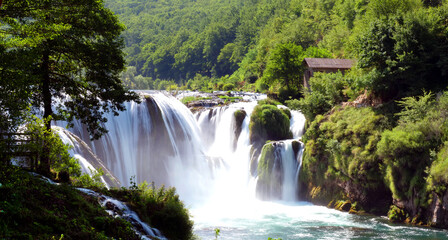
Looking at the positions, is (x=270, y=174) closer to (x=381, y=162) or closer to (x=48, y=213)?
(x=381, y=162)

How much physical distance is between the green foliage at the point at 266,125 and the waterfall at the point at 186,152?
1.06m

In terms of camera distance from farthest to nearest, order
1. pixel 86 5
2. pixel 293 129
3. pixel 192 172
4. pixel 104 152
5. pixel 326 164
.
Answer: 1. pixel 293 129
2. pixel 192 172
3. pixel 326 164
4. pixel 104 152
5. pixel 86 5

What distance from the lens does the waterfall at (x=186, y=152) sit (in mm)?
29891

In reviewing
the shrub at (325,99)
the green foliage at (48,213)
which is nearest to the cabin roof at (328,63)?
the shrub at (325,99)

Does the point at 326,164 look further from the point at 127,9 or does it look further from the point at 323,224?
the point at 127,9

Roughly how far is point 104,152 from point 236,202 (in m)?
11.2

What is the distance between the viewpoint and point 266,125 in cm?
3638

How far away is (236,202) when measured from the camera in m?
32.3

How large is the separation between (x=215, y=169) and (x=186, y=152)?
3059 mm

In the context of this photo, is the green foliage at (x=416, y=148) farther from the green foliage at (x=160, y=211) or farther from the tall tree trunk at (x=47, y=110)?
the tall tree trunk at (x=47, y=110)

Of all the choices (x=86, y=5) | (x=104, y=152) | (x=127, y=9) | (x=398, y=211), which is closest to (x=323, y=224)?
(x=398, y=211)

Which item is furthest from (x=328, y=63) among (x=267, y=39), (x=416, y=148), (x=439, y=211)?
(x=267, y=39)

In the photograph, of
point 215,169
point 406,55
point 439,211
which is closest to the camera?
point 439,211

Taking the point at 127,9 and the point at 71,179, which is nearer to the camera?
the point at 71,179
